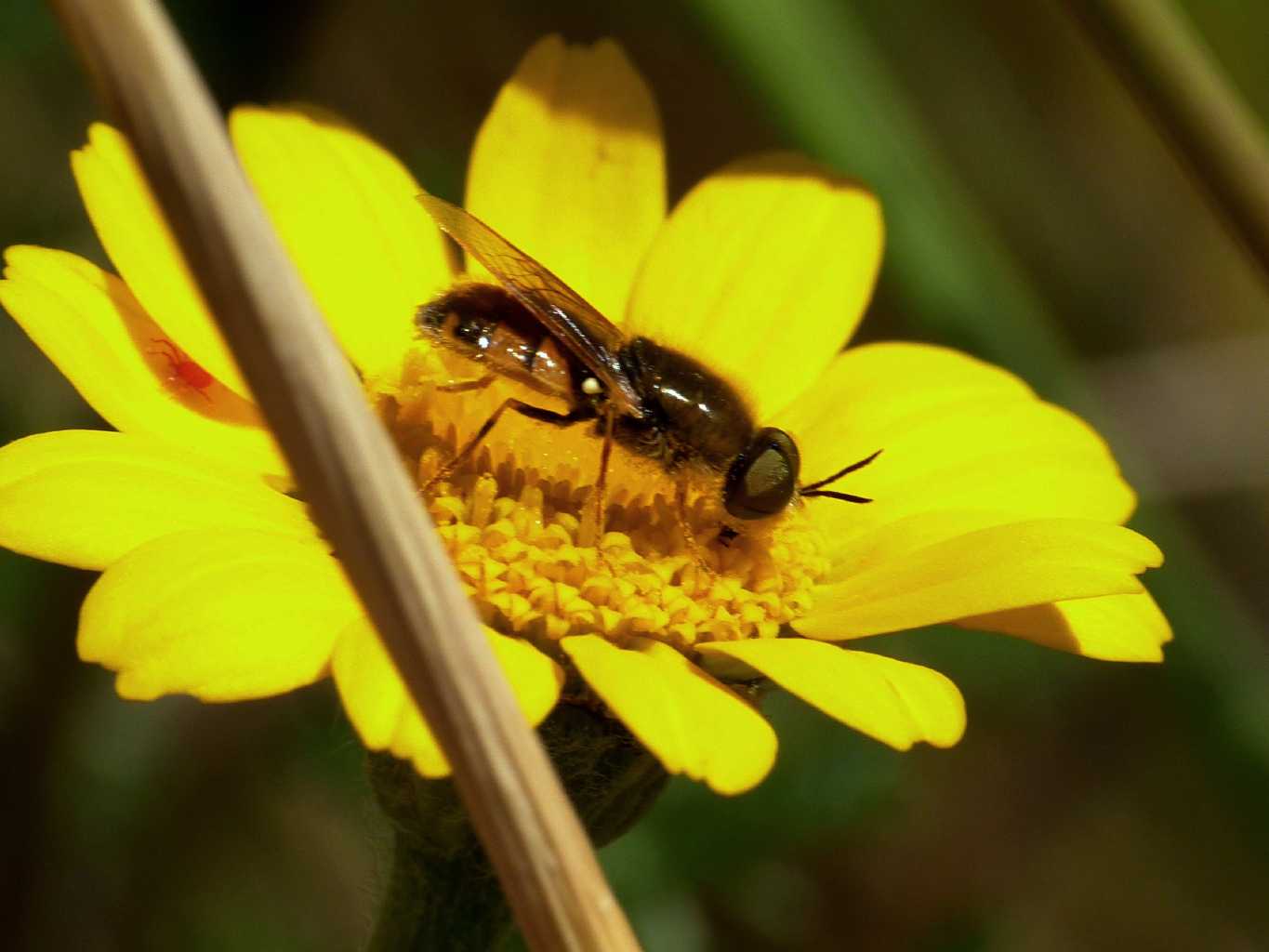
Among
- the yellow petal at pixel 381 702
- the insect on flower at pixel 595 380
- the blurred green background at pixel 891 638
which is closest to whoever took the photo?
the yellow petal at pixel 381 702

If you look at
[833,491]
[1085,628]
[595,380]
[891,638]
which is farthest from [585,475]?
[891,638]

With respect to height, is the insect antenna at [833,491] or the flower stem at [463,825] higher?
the insect antenna at [833,491]

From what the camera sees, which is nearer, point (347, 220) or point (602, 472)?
point (602, 472)

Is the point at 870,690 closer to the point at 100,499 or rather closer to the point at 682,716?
the point at 682,716

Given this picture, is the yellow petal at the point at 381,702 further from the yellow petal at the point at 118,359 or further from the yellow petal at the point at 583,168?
the yellow petal at the point at 583,168

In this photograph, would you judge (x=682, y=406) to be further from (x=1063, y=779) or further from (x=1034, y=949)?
(x=1034, y=949)

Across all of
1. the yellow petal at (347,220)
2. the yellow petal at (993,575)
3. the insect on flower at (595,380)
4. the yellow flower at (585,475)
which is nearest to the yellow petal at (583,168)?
the yellow flower at (585,475)
